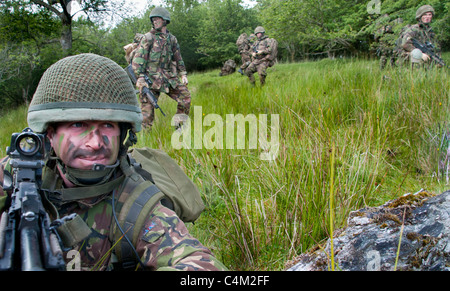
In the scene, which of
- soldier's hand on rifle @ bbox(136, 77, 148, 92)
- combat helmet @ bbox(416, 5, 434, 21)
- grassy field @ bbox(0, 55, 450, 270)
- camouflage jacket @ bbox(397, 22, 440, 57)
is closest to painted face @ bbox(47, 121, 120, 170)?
grassy field @ bbox(0, 55, 450, 270)

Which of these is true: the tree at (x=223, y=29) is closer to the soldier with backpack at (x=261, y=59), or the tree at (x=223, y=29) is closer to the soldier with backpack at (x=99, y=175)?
the soldier with backpack at (x=261, y=59)

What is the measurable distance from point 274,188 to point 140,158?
1.02 meters

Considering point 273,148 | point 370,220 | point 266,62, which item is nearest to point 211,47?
point 266,62

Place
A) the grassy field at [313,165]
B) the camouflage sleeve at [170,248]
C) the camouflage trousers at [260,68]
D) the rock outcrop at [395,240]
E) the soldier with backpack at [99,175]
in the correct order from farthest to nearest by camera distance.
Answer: the camouflage trousers at [260,68] → the grassy field at [313,165] → the soldier with backpack at [99,175] → the camouflage sleeve at [170,248] → the rock outcrop at [395,240]

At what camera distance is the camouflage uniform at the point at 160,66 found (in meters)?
6.52

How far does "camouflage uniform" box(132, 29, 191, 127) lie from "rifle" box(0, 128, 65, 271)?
17.1ft

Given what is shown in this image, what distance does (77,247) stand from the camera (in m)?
1.62

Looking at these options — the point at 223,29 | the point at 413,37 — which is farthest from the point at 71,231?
the point at 223,29

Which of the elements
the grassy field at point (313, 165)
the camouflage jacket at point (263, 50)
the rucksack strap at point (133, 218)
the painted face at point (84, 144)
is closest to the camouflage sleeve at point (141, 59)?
the grassy field at point (313, 165)

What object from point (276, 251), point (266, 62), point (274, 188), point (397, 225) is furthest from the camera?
point (266, 62)

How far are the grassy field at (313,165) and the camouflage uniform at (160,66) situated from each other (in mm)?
954

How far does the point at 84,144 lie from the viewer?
163 cm

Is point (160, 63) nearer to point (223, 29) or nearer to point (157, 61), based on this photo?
point (157, 61)
